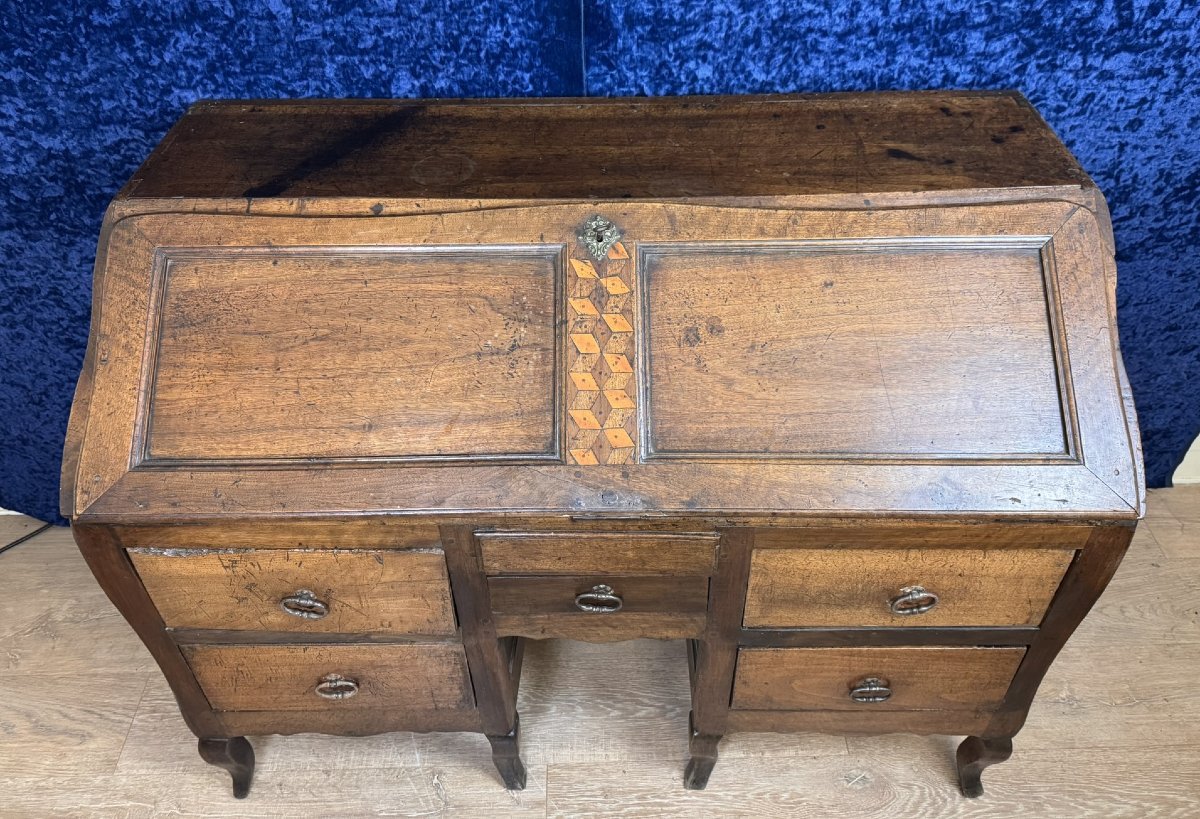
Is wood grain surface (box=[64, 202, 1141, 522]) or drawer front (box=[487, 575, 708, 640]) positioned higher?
wood grain surface (box=[64, 202, 1141, 522])

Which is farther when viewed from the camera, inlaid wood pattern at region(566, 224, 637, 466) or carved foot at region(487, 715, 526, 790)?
carved foot at region(487, 715, 526, 790)

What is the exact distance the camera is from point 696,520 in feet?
3.66

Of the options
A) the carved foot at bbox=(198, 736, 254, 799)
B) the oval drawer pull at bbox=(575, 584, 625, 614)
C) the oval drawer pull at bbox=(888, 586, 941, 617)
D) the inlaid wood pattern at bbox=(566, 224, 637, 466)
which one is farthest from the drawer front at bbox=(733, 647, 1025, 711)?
the carved foot at bbox=(198, 736, 254, 799)

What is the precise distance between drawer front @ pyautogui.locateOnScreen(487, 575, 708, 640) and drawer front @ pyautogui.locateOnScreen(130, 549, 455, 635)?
9 cm

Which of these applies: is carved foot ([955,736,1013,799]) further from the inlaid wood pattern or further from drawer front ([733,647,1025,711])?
the inlaid wood pattern

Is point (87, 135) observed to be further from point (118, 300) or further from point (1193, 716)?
point (1193, 716)

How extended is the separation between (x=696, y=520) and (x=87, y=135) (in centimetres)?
126

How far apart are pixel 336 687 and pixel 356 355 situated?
22.8 inches

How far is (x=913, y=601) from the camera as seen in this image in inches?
48.6

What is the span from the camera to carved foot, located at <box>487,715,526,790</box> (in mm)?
1540

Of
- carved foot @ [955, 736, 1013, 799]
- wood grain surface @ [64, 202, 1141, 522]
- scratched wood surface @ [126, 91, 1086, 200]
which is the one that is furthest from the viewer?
carved foot @ [955, 736, 1013, 799]

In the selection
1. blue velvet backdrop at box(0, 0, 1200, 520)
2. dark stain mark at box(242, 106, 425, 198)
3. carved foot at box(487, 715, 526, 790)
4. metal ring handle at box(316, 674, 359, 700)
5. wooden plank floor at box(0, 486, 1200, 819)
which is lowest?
wooden plank floor at box(0, 486, 1200, 819)

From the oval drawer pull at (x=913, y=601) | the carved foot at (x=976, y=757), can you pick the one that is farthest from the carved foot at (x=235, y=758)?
the carved foot at (x=976, y=757)

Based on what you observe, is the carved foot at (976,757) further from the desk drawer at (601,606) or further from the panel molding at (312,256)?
the panel molding at (312,256)
